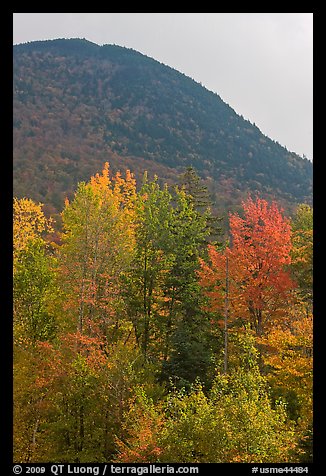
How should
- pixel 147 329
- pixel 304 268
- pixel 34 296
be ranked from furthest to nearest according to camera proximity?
pixel 304 268, pixel 147 329, pixel 34 296

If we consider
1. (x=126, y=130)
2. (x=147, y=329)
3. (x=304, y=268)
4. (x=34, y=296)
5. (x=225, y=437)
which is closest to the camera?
(x=225, y=437)

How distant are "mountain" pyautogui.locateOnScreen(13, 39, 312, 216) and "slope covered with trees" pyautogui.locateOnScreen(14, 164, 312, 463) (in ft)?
95.6

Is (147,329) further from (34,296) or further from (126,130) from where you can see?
(126,130)

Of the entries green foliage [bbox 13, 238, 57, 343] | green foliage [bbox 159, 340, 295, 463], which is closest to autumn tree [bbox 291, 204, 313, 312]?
green foliage [bbox 159, 340, 295, 463]

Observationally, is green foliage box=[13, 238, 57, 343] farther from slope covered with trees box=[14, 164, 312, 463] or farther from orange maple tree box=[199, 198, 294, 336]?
orange maple tree box=[199, 198, 294, 336]

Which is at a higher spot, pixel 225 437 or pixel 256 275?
pixel 256 275

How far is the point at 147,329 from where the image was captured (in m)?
23.9

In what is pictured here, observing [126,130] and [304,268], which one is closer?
[304,268]

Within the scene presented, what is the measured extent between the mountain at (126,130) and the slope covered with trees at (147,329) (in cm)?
2913

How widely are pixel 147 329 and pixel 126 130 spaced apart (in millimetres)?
84119

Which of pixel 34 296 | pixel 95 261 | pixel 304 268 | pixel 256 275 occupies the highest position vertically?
pixel 95 261

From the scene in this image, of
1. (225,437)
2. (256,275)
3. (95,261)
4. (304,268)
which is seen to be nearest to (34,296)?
(95,261)

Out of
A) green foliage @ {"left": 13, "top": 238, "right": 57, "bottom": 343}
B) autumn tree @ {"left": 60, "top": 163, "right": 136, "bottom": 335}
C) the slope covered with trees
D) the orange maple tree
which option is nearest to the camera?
the slope covered with trees

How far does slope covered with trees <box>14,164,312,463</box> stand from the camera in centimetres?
1697
